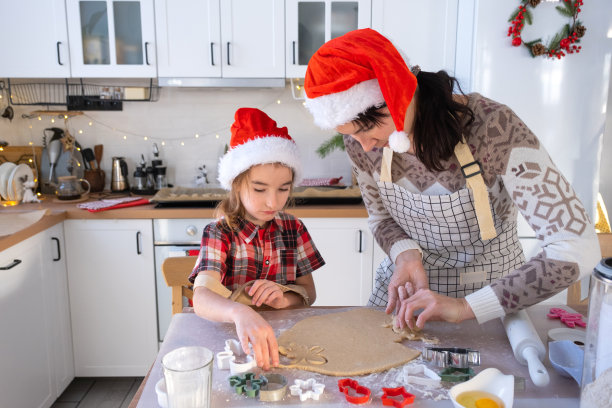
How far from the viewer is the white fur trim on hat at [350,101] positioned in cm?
93

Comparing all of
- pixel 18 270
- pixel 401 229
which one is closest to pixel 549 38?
pixel 401 229

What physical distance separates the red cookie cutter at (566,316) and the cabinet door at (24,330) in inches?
67.5

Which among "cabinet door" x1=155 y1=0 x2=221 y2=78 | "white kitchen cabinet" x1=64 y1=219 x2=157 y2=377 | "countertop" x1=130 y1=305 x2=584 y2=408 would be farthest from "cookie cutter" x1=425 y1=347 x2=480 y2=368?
"cabinet door" x1=155 y1=0 x2=221 y2=78

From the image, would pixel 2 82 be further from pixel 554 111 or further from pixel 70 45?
pixel 554 111

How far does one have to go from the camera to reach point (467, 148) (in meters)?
1.06

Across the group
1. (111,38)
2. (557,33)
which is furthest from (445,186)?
(111,38)

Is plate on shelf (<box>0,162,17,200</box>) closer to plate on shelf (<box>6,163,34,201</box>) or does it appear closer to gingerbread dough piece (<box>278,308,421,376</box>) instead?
plate on shelf (<box>6,163,34,201</box>)

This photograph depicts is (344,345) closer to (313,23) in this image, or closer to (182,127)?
(313,23)

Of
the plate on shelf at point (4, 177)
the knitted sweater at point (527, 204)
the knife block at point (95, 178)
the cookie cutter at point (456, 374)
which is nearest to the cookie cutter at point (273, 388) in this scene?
the cookie cutter at point (456, 374)

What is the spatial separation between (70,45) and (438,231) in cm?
198

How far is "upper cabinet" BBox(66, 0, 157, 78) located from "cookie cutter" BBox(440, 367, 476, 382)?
1997 mm

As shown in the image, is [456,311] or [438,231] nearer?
[456,311]

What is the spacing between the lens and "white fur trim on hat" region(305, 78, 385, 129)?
3.04 feet

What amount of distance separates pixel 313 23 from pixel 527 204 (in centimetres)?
168
